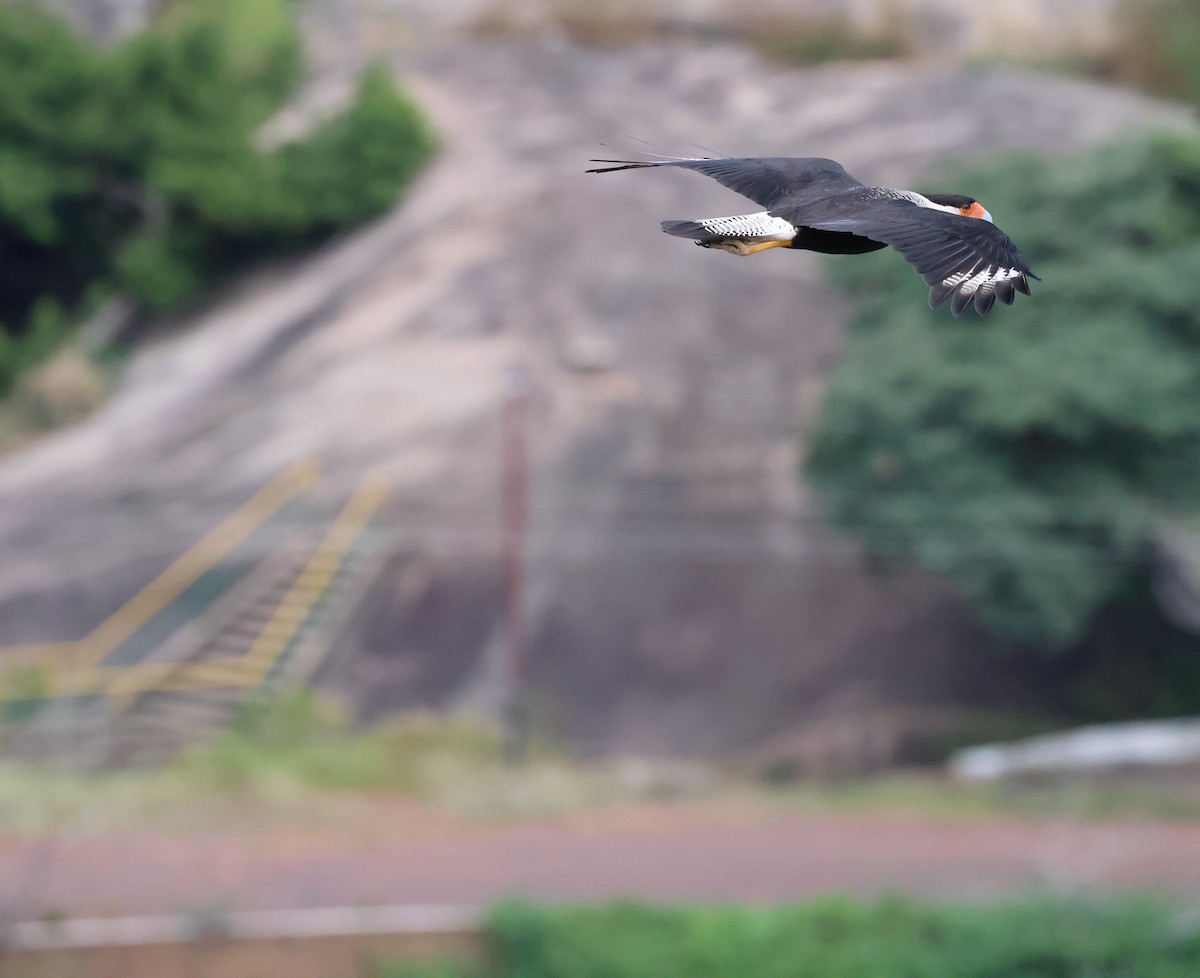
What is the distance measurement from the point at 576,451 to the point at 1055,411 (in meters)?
7.94

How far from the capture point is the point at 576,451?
78.7ft

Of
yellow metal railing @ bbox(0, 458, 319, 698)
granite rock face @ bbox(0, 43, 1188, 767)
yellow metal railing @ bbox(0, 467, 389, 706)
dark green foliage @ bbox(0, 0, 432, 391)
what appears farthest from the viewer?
dark green foliage @ bbox(0, 0, 432, 391)

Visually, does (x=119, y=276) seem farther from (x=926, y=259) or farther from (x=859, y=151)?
(x=926, y=259)

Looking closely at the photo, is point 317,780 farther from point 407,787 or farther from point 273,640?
point 273,640

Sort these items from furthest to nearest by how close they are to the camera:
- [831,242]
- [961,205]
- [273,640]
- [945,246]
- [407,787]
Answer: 1. [273,640]
2. [407,787]
3. [961,205]
4. [831,242]
5. [945,246]

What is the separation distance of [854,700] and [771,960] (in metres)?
8.60

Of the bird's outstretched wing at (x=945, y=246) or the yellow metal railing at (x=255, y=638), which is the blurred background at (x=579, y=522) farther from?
the bird's outstretched wing at (x=945, y=246)

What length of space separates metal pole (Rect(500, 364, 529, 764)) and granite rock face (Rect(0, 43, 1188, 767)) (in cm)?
21

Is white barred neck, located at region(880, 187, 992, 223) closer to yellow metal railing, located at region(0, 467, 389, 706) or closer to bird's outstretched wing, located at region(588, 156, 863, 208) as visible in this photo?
bird's outstretched wing, located at region(588, 156, 863, 208)

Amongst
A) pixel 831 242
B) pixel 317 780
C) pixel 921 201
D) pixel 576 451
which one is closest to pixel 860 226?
pixel 831 242

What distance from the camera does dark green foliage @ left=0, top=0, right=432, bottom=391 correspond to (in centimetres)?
2773

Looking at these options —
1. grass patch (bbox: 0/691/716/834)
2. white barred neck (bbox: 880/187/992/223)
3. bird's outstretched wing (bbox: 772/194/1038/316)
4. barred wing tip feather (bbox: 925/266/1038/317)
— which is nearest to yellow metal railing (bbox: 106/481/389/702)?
grass patch (bbox: 0/691/716/834)

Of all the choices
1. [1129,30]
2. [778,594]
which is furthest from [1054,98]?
[778,594]

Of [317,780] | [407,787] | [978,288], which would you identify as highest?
[978,288]
